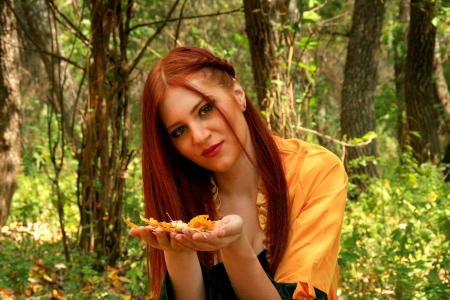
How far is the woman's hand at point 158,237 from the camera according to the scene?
6.04 feet

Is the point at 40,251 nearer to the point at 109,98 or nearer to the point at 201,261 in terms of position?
the point at 109,98

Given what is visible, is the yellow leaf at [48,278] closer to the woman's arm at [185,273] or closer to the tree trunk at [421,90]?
the woman's arm at [185,273]

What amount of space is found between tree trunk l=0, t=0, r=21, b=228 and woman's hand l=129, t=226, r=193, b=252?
3.79m

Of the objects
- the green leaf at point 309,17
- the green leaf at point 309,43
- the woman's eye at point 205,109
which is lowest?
the green leaf at point 309,43

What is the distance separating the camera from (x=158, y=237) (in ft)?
6.12

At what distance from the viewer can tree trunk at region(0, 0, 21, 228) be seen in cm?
541

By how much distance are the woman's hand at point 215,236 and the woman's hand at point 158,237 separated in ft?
0.06

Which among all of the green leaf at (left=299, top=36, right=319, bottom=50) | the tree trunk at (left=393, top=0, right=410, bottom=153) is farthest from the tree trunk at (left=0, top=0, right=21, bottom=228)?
the tree trunk at (left=393, top=0, right=410, bottom=153)

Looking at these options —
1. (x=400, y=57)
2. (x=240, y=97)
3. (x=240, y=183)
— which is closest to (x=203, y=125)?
(x=240, y=97)

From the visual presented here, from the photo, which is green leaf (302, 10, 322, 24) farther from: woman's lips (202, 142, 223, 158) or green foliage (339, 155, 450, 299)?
woman's lips (202, 142, 223, 158)

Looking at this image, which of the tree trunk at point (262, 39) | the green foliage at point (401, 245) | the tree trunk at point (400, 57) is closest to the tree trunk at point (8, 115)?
the tree trunk at point (262, 39)

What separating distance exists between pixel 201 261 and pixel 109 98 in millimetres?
2014

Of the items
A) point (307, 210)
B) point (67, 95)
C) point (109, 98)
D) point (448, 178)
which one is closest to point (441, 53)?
point (448, 178)

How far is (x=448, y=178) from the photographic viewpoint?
23.4ft
